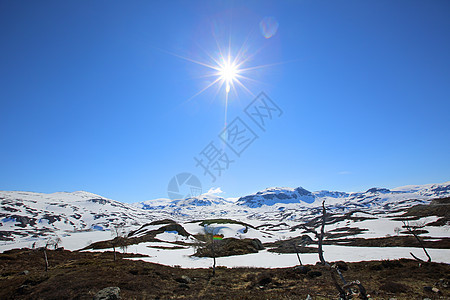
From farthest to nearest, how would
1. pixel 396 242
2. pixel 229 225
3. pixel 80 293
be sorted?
pixel 229 225
pixel 396 242
pixel 80 293

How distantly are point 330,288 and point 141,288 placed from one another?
19.7 metres

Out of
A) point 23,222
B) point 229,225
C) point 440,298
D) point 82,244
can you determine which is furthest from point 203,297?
point 23,222

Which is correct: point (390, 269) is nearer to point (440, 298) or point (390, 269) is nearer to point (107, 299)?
point (440, 298)

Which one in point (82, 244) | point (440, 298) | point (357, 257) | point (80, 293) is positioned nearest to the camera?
point (440, 298)

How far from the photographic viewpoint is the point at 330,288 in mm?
20578

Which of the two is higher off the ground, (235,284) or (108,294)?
(108,294)

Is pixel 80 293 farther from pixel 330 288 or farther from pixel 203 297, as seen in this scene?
pixel 330 288

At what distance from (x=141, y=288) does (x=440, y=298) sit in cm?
2685

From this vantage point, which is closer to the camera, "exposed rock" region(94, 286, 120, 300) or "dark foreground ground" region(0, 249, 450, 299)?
"exposed rock" region(94, 286, 120, 300)

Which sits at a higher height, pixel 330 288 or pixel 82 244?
pixel 82 244

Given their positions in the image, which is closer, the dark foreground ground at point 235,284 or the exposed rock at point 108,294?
the exposed rock at point 108,294

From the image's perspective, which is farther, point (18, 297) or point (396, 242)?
point (396, 242)

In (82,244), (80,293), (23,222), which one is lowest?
(80,293)

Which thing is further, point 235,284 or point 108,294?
point 235,284
